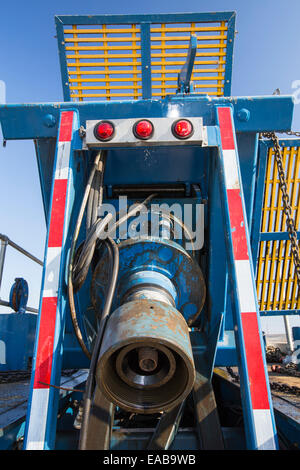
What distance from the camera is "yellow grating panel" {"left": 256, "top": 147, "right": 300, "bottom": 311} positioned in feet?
8.42

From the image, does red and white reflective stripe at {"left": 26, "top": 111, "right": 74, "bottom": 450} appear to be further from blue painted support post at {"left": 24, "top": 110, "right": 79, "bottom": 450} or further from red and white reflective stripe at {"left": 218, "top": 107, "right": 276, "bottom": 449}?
red and white reflective stripe at {"left": 218, "top": 107, "right": 276, "bottom": 449}

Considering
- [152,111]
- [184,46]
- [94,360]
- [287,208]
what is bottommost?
[94,360]

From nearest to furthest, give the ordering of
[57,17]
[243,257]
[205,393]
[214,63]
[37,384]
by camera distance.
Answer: [37,384]
[243,257]
[205,393]
[57,17]
[214,63]

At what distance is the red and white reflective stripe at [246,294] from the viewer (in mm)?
1274

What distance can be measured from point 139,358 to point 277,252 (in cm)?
194

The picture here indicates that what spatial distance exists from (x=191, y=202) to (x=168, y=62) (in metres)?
1.16

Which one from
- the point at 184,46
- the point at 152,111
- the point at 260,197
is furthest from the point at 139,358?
the point at 184,46

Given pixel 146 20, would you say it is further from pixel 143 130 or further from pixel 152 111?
pixel 143 130

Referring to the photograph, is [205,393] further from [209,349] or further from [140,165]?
[140,165]

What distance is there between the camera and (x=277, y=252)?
2783 millimetres

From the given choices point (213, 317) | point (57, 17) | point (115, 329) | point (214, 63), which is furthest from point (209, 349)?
point (57, 17)

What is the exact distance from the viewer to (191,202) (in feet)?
7.86

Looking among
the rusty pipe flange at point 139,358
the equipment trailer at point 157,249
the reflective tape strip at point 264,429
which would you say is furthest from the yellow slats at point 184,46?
the reflective tape strip at point 264,429

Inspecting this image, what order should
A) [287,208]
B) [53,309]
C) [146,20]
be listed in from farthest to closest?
[146,20] → [287,208] → [53,309]
